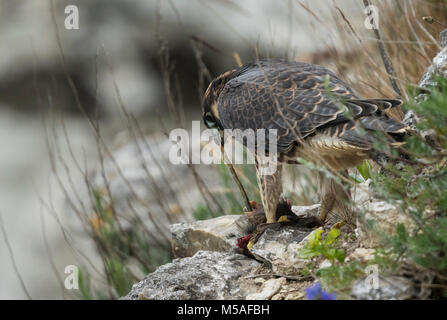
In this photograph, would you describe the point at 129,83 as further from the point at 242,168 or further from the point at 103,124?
the point at 242,168

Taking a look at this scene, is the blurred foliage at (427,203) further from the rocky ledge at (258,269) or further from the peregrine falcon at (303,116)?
the peregrine falcon at (303,116)

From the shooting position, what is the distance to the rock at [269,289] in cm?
256

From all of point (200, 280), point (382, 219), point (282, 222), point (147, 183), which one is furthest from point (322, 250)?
point (147, 183)

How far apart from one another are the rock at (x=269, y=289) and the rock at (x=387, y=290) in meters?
0.57

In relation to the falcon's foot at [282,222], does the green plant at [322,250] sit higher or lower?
higher

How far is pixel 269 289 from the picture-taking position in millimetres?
2609

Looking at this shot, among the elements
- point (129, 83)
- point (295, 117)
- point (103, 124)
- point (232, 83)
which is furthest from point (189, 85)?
point (295, 117)

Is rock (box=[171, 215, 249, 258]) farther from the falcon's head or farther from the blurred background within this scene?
the blurred background

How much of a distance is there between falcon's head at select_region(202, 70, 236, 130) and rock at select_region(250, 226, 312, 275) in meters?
1.05

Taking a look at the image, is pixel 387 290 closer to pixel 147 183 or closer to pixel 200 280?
pixel 200 280

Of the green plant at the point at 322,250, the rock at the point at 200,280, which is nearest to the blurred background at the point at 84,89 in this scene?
the rock at the point at 200,280

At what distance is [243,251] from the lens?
3.15m

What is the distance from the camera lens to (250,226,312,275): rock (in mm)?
2721
